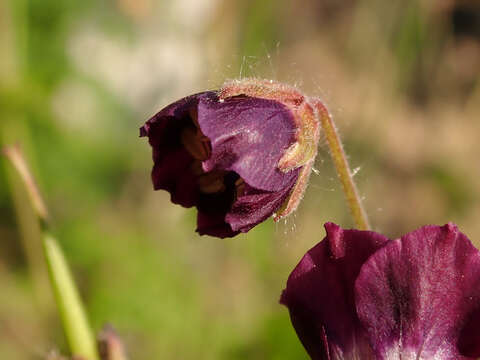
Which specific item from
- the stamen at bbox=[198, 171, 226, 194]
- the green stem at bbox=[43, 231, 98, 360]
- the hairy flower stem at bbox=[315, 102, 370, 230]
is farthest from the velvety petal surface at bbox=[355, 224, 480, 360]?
the green stem at bbox=[43, 231, 98, 360]

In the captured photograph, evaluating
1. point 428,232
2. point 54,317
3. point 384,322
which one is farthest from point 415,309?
point 54,317

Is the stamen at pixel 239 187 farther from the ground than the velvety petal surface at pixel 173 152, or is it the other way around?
the velvety petal surface at pixel 173 152

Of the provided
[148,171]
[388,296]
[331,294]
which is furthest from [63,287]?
[148,171]

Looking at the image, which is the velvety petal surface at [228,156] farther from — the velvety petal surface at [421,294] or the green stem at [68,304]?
the green stem at [68,304]

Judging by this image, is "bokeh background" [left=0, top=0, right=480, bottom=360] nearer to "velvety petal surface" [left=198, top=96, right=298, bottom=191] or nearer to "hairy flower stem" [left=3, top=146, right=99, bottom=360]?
"hairy flower stem" [left=3, top=146, right=99, bottom=360]

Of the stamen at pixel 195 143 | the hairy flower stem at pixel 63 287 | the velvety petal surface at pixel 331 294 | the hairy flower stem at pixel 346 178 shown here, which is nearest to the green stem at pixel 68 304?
the hairy flower stem at pixel 63 287

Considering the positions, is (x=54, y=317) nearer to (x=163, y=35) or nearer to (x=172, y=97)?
(x=172, y=97)
